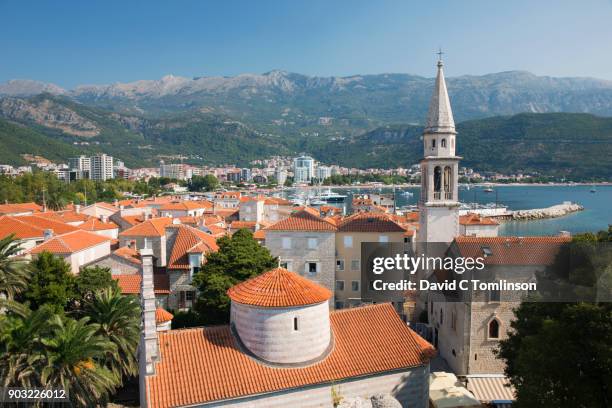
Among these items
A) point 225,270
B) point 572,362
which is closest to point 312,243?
point 225,270

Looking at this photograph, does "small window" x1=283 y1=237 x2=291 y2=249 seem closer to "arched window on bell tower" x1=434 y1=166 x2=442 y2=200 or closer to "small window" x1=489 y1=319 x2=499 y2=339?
"arched window on bell tower" x1=434 y1=166 x2=442 y2=200

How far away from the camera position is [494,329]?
2030 centimetres

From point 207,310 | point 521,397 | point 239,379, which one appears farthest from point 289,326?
point 207,310

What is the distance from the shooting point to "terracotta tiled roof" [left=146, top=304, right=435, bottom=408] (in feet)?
44.4

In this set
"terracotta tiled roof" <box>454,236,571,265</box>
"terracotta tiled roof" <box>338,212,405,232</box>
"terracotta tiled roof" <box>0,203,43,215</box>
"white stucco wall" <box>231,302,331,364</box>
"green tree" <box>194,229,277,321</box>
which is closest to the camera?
"white stucco wall" <box>231,302,331,364</box>

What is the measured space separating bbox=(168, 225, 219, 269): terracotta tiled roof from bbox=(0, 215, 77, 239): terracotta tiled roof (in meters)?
10.8

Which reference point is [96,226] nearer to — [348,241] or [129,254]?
[129,254]

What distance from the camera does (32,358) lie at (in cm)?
1476

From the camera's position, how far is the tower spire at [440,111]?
26650 mm

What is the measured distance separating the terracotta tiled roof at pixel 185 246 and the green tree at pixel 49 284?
7602 millimetres

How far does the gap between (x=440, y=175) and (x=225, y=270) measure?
13622 millimetres

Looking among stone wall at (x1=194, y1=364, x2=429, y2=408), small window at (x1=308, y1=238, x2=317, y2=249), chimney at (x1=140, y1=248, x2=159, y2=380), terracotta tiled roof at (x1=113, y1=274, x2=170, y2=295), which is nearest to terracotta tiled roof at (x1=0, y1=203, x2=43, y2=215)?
terracotta tiled roof at (x1=113, y1=274, x2=170, y2=295)

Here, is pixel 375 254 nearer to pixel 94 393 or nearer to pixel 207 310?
pixel 207 310

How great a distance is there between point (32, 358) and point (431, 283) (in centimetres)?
1812
